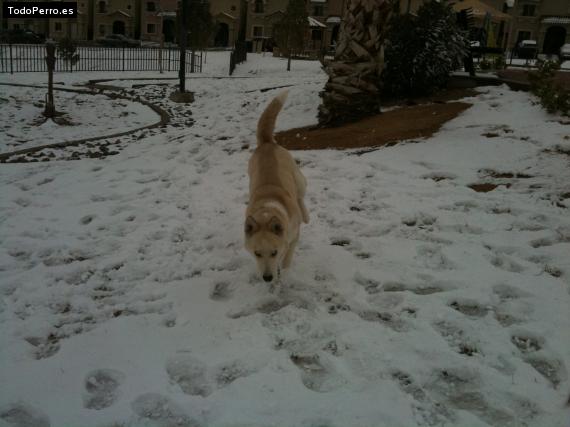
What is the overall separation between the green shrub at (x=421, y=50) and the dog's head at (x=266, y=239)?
287 inches

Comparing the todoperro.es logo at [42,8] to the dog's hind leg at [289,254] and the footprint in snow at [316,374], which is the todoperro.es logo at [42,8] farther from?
the footprint in snow at [316,374]

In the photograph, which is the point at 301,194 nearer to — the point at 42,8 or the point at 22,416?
the point at 22,416

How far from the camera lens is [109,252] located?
4.67 meters

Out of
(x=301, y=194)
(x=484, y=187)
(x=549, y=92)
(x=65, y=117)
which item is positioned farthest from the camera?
(x=65, y=117)

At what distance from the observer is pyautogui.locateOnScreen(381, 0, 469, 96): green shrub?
382 inches

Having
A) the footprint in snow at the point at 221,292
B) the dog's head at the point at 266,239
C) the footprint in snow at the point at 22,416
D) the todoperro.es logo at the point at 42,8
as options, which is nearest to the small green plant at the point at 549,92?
the dog's head at the point at 266,239

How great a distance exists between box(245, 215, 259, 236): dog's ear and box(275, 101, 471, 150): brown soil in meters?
4.41

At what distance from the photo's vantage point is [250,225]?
3.67 meters

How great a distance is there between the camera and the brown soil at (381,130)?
25.7ft

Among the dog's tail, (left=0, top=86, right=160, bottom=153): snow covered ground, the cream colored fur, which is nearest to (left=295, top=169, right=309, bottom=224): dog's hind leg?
the cream colored fur

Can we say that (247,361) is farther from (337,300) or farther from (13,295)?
(13,295)

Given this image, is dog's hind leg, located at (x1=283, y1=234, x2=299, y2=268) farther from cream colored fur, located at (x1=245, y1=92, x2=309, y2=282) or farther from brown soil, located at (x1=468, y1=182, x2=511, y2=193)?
brown soil, located at (x1=468, y1=182, x2=511, y2=193)

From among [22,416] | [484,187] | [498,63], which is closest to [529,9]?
[498,63]

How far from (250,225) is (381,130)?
516cm
